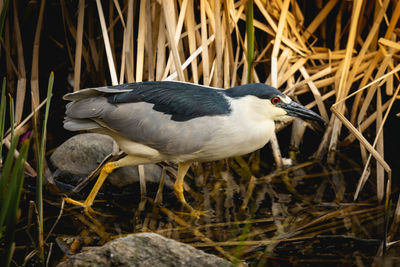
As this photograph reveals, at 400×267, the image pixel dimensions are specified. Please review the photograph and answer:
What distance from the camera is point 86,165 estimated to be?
13.2 feet

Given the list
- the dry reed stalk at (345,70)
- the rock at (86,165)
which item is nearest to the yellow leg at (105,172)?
the rock at (86,165)

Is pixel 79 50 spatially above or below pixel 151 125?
above

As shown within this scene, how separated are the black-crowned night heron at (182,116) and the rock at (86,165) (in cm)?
41

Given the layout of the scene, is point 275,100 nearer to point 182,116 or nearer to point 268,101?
point 268,101

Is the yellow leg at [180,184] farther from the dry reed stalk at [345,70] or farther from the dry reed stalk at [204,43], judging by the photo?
the dry reed stalk at [345,70]

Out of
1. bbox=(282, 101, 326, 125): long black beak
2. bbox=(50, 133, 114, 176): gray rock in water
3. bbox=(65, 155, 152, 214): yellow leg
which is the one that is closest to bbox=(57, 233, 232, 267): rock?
bbox=(65, 155, 152, 214): yellow leg

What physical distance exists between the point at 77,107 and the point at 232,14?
1.38m

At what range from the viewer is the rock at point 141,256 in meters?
2.45

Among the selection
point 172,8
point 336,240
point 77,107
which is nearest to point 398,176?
point 336,240

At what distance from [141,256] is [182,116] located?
3.76 ft

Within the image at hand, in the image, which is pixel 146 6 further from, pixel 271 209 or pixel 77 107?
pixel 271 209

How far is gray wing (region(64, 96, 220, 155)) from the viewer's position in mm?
3393

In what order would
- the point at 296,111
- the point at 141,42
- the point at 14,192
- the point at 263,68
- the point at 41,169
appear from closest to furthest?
the point at 14,192, the point at 41,169, the point at 296,111, the point at 141,42, the point at 263,68

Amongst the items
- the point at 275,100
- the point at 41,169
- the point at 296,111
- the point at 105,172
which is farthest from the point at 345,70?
the point at 41,169
